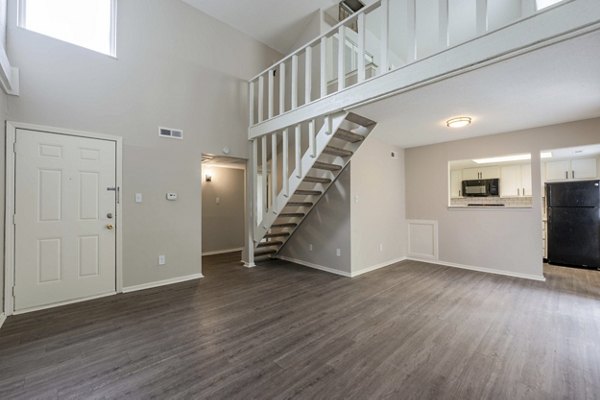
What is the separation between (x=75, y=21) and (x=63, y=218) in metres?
2.49

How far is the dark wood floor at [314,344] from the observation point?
1735 mm

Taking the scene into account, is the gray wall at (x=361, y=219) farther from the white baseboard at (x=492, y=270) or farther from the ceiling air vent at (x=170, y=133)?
the ceiling air vent at (x=170, y=133)

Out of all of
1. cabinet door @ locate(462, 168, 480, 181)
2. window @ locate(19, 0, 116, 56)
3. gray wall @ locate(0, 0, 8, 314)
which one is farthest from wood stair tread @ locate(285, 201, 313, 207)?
cabinet door @ locate(462, 168, 480, 181)

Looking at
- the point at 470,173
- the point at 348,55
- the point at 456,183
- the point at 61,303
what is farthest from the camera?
the point at 456,183

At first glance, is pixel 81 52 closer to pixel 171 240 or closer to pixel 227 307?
pixel 171 240

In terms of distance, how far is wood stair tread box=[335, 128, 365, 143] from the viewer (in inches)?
143

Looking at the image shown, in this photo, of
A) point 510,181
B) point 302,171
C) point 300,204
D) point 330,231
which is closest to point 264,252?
point 300,204

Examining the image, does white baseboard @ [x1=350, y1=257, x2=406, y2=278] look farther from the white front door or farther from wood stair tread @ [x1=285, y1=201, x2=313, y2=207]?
the white front door

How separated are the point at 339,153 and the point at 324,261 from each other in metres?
1.93

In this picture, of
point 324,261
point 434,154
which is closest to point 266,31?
point 434,154

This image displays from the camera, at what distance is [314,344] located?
2254 mm

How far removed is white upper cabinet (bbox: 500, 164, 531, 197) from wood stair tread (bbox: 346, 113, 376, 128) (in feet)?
14.9

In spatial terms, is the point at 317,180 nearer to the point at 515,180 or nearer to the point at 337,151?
the point at 337,151

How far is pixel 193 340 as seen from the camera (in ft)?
7.64
